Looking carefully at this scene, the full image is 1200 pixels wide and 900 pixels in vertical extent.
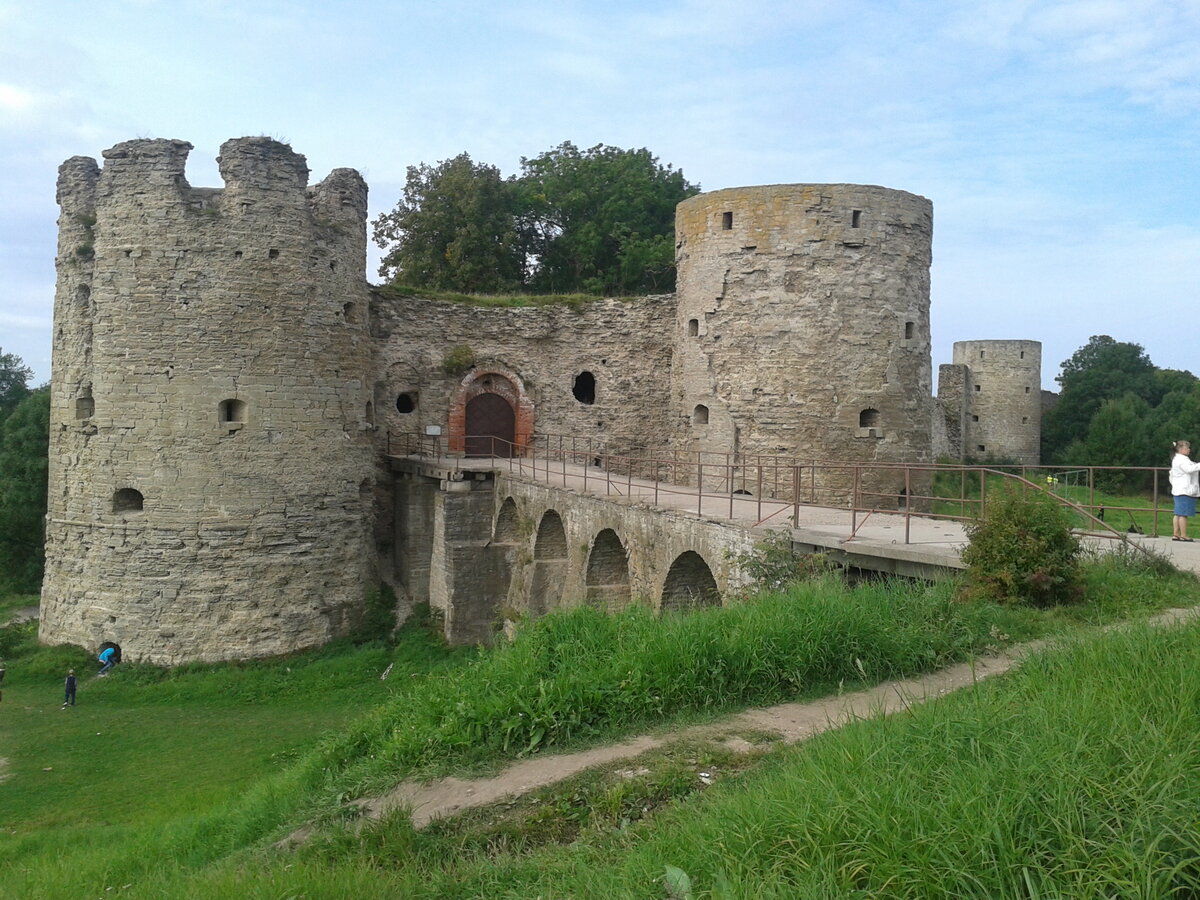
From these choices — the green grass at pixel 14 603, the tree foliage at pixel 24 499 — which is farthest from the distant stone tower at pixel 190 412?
the tree foliage at pixel 24 499

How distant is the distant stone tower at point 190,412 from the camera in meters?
16.0

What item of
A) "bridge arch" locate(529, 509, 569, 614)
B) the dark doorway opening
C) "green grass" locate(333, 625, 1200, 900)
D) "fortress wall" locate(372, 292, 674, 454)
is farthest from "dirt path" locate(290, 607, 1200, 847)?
"fortress wall" locate(372, 292, 674, 454)

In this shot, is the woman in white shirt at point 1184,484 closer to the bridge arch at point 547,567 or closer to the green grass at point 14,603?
the bridge arch at point 547,567

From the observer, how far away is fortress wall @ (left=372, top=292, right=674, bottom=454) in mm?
21219

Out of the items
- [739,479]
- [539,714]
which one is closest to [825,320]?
[739,479]

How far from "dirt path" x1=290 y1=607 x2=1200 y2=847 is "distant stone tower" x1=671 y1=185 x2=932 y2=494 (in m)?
10.6

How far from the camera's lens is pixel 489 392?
21766mm

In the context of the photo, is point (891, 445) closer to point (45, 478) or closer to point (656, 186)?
point (656, 186)

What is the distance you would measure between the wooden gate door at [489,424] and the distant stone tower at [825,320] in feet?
20.7

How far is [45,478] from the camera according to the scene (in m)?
23.6

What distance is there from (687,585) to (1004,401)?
25570mm

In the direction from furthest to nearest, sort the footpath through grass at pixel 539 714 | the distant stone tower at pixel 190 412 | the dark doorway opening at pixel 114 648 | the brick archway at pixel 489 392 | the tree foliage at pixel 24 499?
1. the tree foliage at pixel 24 499
2. the brick archway at pixel 489 392
3. the distant stone tower at pixel 190 412
4. the dark doorway opening at pixel 114 648
5. the footpath through grass at pixel 539 714

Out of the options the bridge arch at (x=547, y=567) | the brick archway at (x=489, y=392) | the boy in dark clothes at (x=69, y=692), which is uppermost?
the brick archway at (x=489, y=392)

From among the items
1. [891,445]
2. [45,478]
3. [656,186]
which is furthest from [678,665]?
[656,186]
